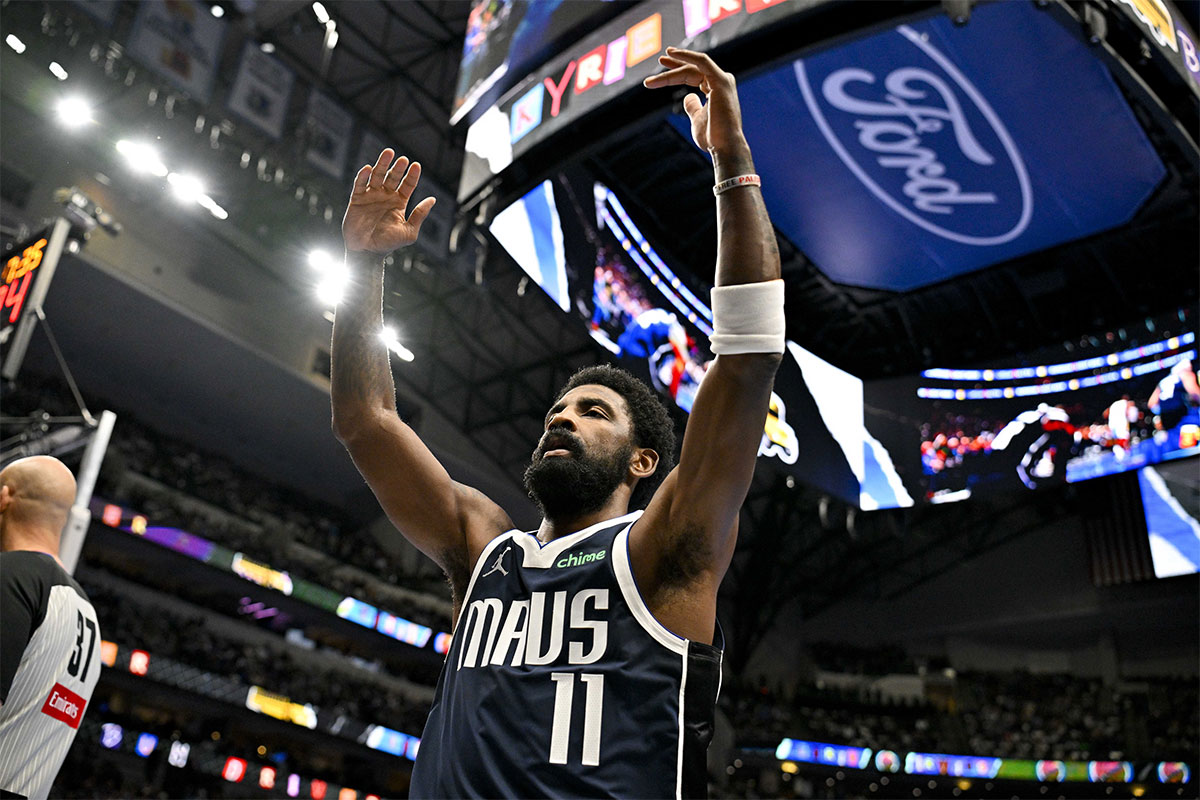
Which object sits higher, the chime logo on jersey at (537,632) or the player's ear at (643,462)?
the player's ear at (643,462)

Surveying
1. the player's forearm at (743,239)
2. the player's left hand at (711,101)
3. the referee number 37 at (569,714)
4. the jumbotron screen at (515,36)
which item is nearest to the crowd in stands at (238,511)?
the jumbotron screen at (515,36)

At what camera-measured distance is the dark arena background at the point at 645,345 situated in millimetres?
7895

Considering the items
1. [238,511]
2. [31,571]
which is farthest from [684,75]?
[238,511]

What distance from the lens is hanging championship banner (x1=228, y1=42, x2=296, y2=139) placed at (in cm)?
1192

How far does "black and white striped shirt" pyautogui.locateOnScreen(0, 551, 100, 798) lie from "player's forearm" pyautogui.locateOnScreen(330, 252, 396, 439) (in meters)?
1.28

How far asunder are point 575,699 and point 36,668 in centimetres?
207

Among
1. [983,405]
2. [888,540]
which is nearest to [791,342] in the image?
[983,405]

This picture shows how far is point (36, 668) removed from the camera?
9.95 ft

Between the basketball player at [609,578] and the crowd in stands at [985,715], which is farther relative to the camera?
the crowd in stands at [985,715]

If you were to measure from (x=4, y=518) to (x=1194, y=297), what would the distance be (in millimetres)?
11930

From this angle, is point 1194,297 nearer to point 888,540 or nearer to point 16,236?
point 16,236

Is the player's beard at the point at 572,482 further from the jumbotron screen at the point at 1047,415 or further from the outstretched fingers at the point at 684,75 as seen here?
the jumbotron screen at the point at 1047,415

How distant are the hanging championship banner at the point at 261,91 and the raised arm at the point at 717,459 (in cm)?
1131

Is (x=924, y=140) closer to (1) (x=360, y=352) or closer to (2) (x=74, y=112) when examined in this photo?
(1) (x=360, y=352)
